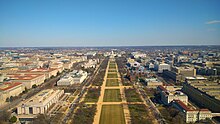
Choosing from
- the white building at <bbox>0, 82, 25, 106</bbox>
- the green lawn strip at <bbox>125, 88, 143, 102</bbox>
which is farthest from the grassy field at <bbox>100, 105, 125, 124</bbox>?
the white building at <bbox>0, 82, 25, 106</bbox>

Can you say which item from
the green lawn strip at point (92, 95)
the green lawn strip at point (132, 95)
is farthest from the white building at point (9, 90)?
the green lawn strip at point (132, 95)

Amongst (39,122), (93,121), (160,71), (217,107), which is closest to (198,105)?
(217,107)

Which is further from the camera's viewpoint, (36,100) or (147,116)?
(36,100)

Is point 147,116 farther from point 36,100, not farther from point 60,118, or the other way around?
point 36,100

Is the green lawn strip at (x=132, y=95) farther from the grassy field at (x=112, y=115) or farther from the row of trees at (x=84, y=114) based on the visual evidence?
the row of trees at (x=84, y=114)

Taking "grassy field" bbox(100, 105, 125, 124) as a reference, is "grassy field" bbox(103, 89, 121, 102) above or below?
above

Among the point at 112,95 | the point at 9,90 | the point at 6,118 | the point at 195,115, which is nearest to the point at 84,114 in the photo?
the point at 6,118

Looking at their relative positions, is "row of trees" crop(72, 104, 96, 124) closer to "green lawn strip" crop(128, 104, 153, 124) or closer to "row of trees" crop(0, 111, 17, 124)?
"green lawn strip" crop(128, 104, 153, 124)
